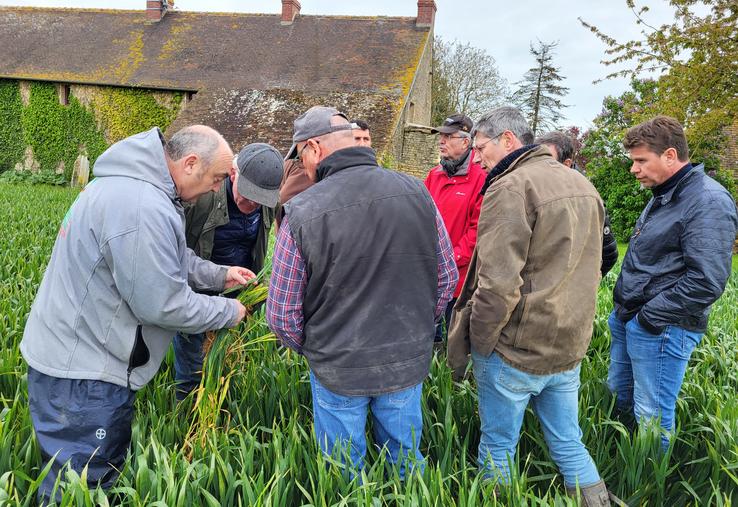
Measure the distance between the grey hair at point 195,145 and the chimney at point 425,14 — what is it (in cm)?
2471

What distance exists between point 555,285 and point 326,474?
4.15 ft

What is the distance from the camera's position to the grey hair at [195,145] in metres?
2.33

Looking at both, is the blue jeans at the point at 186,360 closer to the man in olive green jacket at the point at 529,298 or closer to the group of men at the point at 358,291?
the group of men at the point at 358,291

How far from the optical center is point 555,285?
237 centimetres

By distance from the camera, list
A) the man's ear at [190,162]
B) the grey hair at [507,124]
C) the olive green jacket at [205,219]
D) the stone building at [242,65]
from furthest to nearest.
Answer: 1. the stone building at [242,65]
2. the olive green jacket at [205,219]
3. the grey hair at [507,124]
4. the man's ear at [190,162]

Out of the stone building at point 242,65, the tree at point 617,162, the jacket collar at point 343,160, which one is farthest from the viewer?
the stone building at point 242,65

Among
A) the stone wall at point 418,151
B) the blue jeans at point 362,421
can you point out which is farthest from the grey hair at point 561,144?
the stone wall at point 418,151

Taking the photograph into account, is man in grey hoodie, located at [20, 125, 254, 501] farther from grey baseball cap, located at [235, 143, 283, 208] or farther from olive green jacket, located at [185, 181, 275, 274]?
olive green jacket, located at [185, 181, 275, 274]

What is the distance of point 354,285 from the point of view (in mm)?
2164

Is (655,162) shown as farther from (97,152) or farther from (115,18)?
(115,18)

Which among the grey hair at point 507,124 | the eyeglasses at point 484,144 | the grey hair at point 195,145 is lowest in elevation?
the grey hair at point 195,145

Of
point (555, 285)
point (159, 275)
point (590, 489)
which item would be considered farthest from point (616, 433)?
point (159, 275)

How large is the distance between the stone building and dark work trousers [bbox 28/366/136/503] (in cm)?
1775

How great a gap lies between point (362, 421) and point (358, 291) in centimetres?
61
